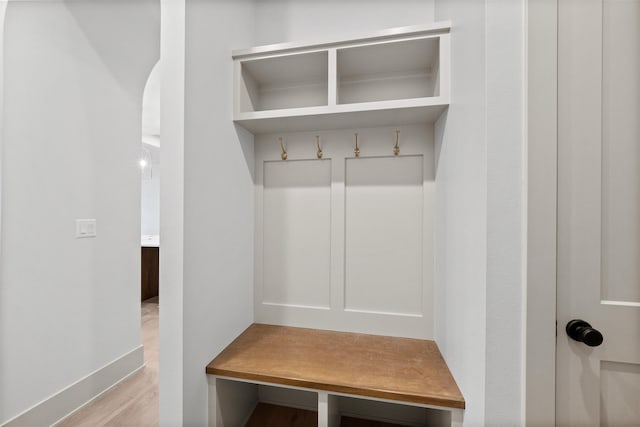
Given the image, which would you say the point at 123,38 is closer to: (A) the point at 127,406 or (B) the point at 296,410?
(A) the point at 127,406

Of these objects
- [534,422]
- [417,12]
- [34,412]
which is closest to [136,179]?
[34,412]

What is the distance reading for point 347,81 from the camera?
148 centimetres

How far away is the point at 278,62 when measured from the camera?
135 cm

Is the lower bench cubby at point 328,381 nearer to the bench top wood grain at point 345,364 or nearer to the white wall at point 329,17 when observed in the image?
the bench top wood grain at point 345,364

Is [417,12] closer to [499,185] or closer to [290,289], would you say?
[499,185]

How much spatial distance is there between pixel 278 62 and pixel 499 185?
112 centimetres

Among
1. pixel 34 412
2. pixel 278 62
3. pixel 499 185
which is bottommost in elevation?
pixel 34 412

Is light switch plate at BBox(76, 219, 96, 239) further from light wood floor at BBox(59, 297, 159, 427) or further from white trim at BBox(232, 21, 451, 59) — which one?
white trim at BBox(232, 21, 451, 59)

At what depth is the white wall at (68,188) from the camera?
1.39m

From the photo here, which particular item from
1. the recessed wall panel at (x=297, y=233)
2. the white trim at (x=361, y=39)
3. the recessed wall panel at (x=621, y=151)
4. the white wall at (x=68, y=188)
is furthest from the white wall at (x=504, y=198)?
the white wall at (x=68, y=188)

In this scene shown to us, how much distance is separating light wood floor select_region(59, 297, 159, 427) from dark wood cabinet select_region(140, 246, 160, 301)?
2199 millimetres

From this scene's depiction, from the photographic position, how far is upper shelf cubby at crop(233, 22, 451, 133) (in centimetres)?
118

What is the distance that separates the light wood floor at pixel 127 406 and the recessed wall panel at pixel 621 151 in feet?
7.22

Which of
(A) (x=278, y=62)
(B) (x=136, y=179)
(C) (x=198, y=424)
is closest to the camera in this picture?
(C) (x=198, y=424)
